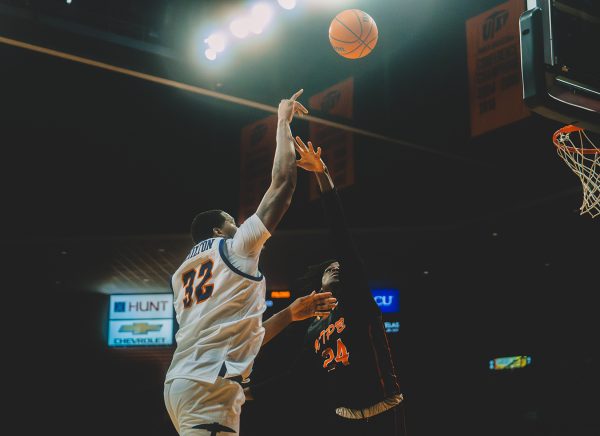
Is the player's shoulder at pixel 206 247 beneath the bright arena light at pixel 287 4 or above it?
beneath

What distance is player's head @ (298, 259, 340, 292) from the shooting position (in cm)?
423

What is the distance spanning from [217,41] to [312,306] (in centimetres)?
494

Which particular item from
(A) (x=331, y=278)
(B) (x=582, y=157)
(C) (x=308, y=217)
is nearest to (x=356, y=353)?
(A) (x=331, y=278)

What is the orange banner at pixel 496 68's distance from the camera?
7.42 m

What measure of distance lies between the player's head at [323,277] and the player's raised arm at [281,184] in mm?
846

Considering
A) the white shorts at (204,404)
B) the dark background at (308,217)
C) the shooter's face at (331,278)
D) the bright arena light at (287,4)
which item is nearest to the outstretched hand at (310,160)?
the shooter's face at (331,278)

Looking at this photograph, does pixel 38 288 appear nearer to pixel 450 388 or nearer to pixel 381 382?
pixel 450 388

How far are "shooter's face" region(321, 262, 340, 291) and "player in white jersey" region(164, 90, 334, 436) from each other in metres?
0.96

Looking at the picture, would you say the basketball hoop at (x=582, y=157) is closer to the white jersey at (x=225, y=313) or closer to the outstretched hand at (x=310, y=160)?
the outstretched hand at (x=310, y=160)

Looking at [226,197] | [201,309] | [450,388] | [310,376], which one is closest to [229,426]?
[201,309]

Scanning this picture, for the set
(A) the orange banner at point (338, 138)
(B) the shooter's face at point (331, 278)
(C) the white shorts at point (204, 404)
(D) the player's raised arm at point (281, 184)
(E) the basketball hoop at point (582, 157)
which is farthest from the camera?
(A) the orange banner at point (338, 138)

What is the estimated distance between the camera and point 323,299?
387 cm

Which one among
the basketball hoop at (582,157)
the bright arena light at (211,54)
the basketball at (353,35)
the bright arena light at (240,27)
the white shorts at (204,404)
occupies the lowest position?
the white shorts at (204,404)

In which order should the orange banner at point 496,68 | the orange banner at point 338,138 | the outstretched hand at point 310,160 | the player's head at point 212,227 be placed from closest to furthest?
1. the player's head at point 212,227
2. the outstretched hand at point 310,160
3. the orange banner at point 496,68
4. the orange banner at point 338,138
